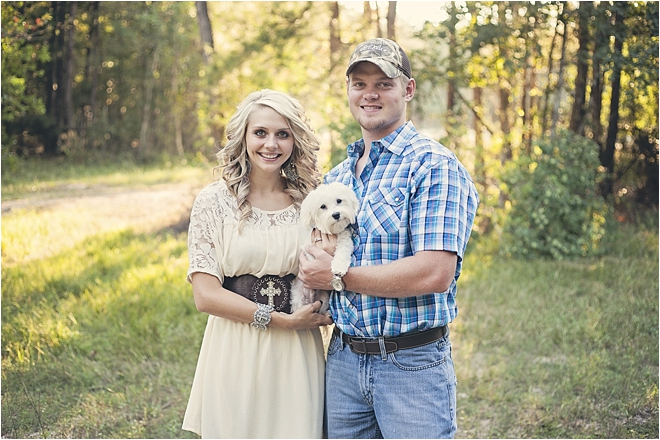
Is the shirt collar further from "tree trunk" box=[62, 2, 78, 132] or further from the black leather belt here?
"tree trunk" box=[62, 2, 78, 132]

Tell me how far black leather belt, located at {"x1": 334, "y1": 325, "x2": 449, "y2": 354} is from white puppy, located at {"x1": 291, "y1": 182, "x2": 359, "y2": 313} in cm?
30

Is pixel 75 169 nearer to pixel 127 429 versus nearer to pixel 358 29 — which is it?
pixel 358 29

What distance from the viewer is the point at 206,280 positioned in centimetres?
275

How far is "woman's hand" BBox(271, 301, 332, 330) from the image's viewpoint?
9.08 ft

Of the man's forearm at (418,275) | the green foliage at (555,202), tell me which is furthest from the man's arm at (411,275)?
the green foliage at (555,202)

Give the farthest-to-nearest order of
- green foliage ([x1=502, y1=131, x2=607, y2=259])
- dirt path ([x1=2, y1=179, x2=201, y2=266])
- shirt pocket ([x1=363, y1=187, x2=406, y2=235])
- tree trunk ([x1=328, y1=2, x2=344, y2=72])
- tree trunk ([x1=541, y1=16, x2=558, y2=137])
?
tree trunk ([x1=328, y1=2, x2=344, y2=72])
tree trunk ([x1=541, y1=16, x2=558, y2=137])
green foliage ([x1=502, y1=131, x2=607, y2=259])
dirt path ([x1=2, y1=179, x2=201, y2=266])
shirt pocket ([x1=363, y1=187, x2=406, y2=235])

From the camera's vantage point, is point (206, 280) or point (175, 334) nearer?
point (206, 280)

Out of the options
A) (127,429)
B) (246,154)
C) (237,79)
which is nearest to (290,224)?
(246,154)

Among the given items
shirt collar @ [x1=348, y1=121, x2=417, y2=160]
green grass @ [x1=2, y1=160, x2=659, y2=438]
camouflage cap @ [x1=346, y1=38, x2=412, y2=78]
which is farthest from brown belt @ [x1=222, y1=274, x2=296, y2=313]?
green grass @ [x1=2, y1=160, x2=659, y2=438]

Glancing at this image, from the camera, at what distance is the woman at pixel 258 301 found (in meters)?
2.82

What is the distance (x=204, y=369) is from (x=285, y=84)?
7253 mm

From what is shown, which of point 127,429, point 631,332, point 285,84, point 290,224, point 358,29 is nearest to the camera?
point 290,224

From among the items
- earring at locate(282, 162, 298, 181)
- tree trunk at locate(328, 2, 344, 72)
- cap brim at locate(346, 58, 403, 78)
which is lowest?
earring at locate(282, 162, 298, 181)

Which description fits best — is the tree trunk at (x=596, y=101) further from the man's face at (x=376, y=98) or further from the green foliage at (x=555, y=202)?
the man's face at (x=376, y=98)
